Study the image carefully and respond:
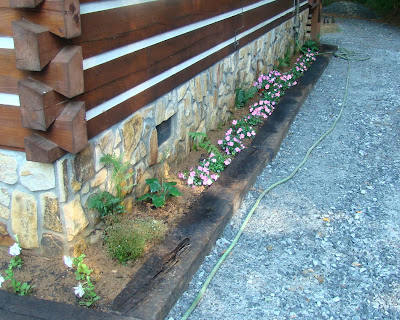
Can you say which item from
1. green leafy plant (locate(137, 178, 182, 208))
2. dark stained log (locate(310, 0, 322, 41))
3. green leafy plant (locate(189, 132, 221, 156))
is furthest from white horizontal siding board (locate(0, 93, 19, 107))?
dark stained log (locate(310, 0, 322, 41))

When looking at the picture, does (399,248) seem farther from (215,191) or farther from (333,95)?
(333,95)

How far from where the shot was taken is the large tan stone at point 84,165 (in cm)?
272

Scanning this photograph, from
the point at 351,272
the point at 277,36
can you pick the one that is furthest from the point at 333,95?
the point at 351,272

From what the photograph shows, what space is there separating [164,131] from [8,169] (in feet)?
4.86

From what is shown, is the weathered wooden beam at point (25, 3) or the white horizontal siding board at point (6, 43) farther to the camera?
the white horizontal siding board at point (6, 43)

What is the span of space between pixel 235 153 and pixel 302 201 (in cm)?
89

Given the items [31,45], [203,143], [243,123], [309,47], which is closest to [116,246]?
[31,45]

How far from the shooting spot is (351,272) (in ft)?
10.2

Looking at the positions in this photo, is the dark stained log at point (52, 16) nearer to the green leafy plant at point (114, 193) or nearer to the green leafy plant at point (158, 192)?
the green leafy plant at point (114, 193)

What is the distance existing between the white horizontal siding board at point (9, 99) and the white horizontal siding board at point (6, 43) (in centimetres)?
25

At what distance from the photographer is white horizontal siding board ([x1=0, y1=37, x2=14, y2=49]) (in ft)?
8.00

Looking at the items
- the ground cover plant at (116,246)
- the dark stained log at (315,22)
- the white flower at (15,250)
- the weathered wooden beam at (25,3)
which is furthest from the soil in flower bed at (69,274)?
the dark stained log at (315,22)

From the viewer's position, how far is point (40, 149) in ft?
8.11

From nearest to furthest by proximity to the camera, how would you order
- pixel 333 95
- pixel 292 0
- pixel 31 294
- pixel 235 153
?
pixel 31 294 → pixel 235 153 → pixel 333 95 → pixel 292 0
